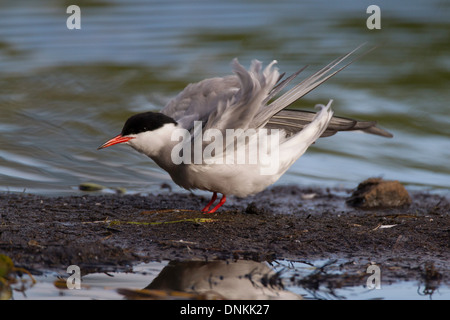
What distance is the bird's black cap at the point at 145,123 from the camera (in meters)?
5.70

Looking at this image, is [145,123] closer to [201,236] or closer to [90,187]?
[201,236]

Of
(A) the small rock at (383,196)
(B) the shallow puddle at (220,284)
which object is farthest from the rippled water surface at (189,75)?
(B) the shallow puddle at (220,284)

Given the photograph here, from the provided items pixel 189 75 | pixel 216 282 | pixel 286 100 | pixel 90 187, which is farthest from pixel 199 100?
pixel 189 75

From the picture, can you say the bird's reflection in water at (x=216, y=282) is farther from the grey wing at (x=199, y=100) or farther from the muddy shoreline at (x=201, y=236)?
the grey wing at (x=199, y=100)

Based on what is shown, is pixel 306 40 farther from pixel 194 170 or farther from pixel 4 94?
pixel 194 170

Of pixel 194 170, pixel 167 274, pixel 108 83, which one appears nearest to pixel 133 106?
pixel 108 83

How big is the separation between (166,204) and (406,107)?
5.05 m

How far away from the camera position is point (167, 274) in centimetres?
441

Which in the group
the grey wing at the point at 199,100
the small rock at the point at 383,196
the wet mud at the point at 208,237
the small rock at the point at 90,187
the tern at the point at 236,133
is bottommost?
the wet mud at the point at 208,237

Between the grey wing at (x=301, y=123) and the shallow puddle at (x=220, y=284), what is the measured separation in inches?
64.1

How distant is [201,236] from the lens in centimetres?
515

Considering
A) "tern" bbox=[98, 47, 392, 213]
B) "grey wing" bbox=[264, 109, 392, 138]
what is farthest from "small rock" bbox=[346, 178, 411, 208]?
"tern" bbox=[98, 47, 392, 213]

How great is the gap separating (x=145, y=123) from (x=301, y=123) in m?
1.30
